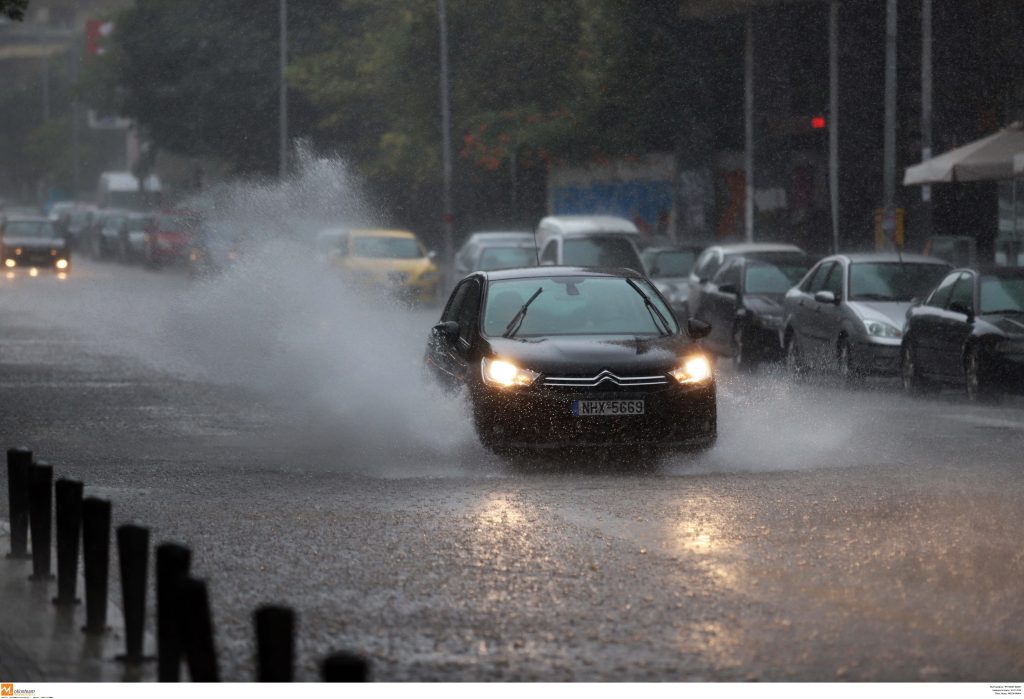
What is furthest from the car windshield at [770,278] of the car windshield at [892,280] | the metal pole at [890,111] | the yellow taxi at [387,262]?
the yellow taxi at [387,262]

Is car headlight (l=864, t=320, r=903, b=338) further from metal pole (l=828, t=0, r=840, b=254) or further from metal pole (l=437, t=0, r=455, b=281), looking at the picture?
metal pole (l=437, t=0, r=455, b=281)

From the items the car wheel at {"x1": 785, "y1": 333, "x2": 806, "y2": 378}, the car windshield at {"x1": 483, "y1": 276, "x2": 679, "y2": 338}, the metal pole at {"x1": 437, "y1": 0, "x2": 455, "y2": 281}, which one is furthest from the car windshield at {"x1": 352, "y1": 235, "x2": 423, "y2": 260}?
the car windshield at {"x1": 483, "y1": 276, "x2": 679, "y2": 338}

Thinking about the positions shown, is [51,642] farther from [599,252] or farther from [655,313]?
[599,252]

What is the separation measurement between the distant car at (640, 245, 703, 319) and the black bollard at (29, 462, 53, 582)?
2173cm

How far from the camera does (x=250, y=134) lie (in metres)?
66.6

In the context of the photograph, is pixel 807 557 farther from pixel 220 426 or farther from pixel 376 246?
pixel 376 246

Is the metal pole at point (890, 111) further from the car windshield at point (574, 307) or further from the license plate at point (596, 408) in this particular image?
the license plate at point (596, 408)

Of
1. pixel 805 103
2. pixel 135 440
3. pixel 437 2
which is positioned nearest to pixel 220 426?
pixel 135 440

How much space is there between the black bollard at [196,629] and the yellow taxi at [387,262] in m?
32.4

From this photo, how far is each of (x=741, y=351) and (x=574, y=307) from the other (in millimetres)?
10637

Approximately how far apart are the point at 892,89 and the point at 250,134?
37531 mm

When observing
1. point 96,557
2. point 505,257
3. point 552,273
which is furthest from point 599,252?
point 96,557

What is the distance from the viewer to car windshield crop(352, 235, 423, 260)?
38.8 meters

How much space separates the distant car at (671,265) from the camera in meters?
30.6
